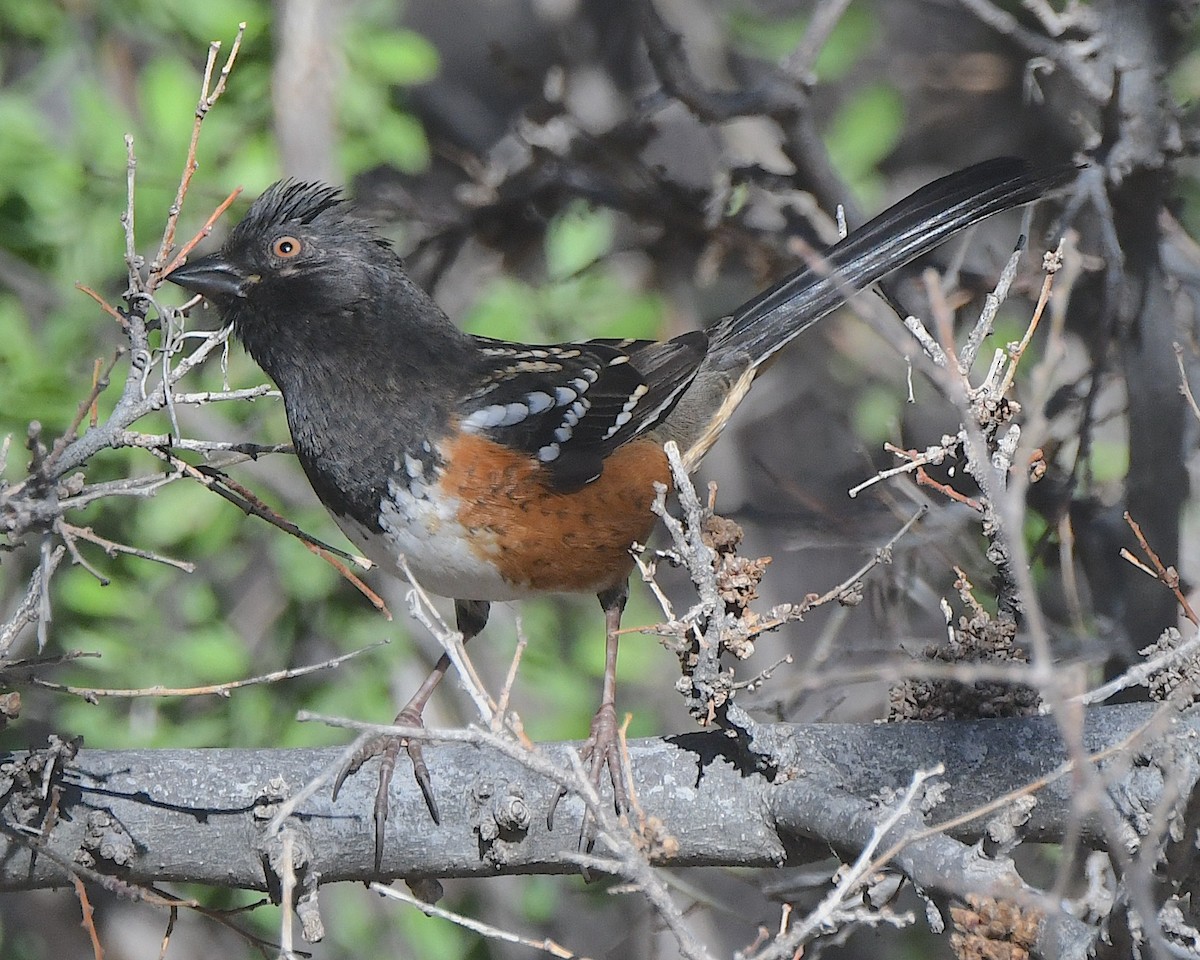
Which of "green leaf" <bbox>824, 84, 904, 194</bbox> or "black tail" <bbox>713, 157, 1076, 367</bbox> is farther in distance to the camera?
"green leaf" <bbox>824, 84, 904, 194</bbox>

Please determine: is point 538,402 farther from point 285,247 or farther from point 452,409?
point 285,247

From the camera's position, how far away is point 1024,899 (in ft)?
4.01

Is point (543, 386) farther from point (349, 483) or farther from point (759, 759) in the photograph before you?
point (759, 759)

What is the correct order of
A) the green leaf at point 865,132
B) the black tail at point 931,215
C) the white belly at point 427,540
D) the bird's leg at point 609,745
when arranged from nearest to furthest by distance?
1. the bird's leg at point 609,745
2. the white belly at point 427,540
3. the black tail at point 931,215
4. the green leaf at point 865,132

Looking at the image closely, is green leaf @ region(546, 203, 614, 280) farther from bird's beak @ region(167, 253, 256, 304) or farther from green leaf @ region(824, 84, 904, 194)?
bird's beak @ region(167, 253, 256, 304)

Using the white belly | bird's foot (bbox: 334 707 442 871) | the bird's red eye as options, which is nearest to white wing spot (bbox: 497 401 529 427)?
the white belly

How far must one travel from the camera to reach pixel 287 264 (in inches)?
98.3

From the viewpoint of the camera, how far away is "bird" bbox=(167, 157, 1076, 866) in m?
2.32

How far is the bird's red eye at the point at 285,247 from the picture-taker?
2.49 metres

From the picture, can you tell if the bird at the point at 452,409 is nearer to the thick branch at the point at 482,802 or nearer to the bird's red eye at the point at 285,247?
the bird's red eye at the point at 285,247

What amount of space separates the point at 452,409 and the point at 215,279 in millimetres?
501

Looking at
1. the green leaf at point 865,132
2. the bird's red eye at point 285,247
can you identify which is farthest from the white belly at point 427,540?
the green leaf at point 865,132

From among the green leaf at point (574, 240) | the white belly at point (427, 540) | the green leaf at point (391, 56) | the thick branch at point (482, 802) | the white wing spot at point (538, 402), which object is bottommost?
the thick branch at point (482, 802)

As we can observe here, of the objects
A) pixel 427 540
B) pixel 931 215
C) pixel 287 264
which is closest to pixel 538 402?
pixel 427 540
